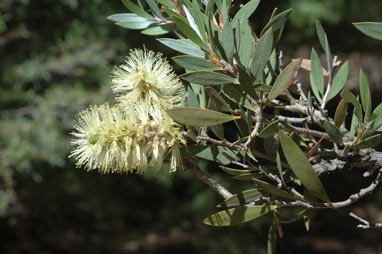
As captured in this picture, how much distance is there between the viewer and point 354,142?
0.66 metres

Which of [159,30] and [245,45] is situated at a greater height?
[159,30]

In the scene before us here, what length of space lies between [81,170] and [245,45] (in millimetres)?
2771

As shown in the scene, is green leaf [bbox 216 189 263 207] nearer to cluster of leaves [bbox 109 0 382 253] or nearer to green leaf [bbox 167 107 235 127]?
cluster of leaves [bbox 109 0 382 253]

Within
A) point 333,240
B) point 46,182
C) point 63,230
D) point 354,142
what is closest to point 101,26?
point 46,182

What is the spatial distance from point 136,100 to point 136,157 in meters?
0.10

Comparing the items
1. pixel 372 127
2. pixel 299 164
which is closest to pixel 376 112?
pixel 372 127

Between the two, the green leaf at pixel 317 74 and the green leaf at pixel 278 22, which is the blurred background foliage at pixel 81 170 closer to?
the green leaf at pixel 317 74

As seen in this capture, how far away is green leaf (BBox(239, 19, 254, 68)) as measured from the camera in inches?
25.0

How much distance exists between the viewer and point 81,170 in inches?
127

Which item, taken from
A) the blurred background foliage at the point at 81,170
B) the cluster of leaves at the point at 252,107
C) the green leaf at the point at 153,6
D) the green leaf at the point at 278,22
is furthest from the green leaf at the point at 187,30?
the blurred background foliage at the point at 81,170

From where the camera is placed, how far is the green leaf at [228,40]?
587 millimetres

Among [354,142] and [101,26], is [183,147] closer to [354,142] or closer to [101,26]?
[354,142]

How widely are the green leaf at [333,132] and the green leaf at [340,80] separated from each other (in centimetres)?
11

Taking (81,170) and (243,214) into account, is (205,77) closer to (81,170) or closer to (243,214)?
(243,214)
